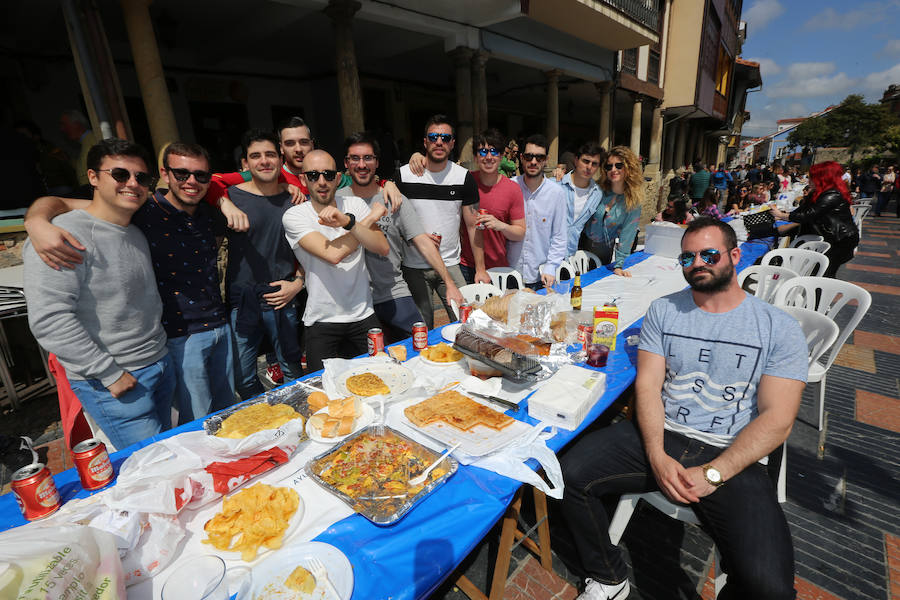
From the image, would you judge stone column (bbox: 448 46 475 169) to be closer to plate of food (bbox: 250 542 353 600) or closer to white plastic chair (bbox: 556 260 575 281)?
white plastic chair (bbox: 556 260 575 281)

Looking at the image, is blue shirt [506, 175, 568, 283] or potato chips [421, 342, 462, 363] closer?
potato chips [421, 342, 462, 363]

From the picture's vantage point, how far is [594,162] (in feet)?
15.3

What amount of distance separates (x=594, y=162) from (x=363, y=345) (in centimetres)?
361

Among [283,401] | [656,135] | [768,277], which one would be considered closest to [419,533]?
[283,401]

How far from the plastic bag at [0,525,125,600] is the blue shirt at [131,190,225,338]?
1854 millimetres

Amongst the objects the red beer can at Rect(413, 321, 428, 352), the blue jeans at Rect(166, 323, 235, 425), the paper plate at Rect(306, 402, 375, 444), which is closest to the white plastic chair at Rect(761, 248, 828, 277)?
Result: the red beer can at Rect(413, 321, 428, 352)

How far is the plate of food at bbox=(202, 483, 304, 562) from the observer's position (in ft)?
4.44

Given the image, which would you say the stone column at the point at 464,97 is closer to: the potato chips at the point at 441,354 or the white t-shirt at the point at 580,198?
the white t-shirt at the point at 580,198

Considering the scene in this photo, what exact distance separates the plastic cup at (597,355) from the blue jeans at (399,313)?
1563mm

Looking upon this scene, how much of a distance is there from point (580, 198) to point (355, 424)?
424cm

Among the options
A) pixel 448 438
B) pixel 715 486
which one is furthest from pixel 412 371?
pixel 715 486

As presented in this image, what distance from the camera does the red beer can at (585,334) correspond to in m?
2.85

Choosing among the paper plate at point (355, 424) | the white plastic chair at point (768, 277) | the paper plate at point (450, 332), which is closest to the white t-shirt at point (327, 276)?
the paper plate at point (450, 332)

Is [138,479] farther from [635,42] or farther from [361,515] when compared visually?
[635,42]
